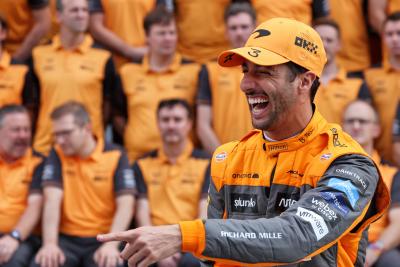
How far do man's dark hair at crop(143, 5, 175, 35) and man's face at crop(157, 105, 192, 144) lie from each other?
36.7 inches

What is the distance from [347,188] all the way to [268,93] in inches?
20.6

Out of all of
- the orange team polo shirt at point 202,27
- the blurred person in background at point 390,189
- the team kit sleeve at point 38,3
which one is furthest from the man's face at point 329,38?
the team kit sleeve at point 38,3

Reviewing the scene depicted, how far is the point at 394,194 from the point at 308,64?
3870mm

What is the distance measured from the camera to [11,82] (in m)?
8.51

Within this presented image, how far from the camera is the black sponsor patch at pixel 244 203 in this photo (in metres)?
3.81

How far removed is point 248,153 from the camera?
3971 millimetres

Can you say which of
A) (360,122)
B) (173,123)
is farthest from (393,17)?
(173,123)

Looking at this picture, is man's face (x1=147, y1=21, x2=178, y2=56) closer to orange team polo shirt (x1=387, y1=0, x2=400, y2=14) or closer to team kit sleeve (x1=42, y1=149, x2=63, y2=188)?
A: team kit sleeve (x1=42, y1=149, x2=63, y2=188)

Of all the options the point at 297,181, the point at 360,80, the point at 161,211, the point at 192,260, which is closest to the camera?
the point at 297,181

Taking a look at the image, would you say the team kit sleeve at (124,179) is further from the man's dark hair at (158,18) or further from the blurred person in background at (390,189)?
the blurred person in background at (390,189)

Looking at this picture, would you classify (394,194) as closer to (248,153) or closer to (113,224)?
(113,224)

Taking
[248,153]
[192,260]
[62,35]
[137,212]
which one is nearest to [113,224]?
[137,212]

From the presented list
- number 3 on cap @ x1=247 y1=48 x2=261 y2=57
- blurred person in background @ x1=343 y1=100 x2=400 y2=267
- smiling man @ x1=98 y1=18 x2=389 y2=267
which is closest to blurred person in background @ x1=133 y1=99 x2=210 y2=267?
blurred person in background @ x1=343 y1=100 x2=400 y2=267

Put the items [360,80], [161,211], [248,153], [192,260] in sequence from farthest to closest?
[360,80] → [161,211] → [192,260] → [248,153]
